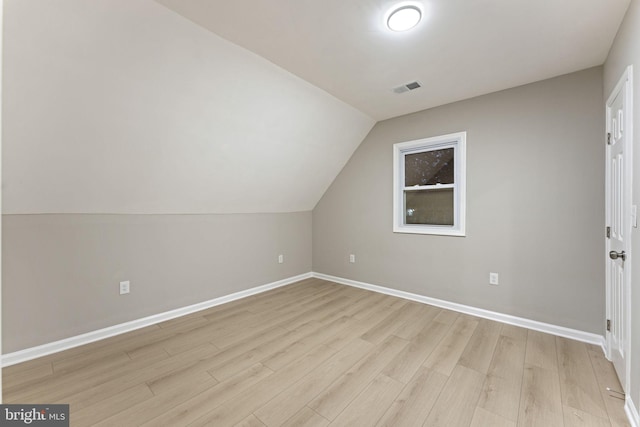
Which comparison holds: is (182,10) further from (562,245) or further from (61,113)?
(562,245)

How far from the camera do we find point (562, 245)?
2.77 meters

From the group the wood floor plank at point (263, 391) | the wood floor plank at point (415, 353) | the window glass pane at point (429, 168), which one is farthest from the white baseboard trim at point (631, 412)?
the window glass pane at point (429, 168)

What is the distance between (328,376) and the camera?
2.21 meters

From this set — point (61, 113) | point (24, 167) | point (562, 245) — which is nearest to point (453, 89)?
point (562, 245)

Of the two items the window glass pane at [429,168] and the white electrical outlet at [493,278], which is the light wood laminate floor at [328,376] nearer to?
the white electrical outlet at [493,278]

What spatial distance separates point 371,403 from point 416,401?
296 mm

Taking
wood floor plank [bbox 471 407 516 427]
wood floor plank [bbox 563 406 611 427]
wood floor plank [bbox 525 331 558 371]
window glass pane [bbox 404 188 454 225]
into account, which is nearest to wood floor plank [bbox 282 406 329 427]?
wood floor plank [bbox 471 407 516 427]

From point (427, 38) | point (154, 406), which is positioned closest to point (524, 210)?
point (427, 38)

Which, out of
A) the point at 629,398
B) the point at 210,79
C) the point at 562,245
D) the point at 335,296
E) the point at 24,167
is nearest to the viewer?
the point at 629,398

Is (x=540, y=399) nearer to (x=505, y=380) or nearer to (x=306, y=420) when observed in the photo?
(x=505, y=380)

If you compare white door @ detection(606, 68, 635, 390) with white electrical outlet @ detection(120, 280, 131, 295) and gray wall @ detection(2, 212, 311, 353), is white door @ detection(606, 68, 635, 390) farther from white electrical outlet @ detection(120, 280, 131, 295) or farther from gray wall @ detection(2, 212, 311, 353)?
white electrical outlet @ detection(120, 280, 131, 295)

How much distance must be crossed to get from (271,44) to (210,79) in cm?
56

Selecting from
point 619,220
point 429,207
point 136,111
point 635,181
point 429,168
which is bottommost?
point 619,220

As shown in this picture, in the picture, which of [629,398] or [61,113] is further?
[61,113]
